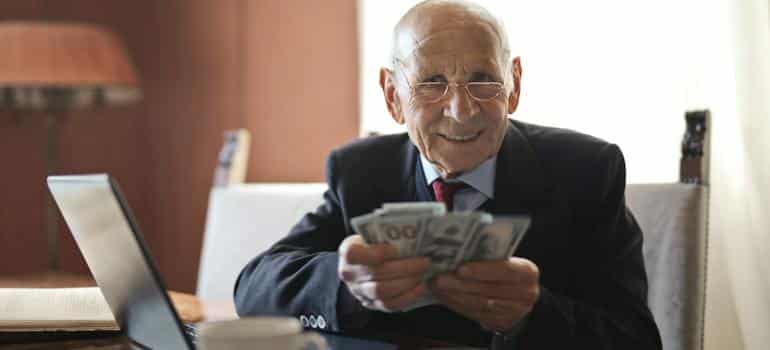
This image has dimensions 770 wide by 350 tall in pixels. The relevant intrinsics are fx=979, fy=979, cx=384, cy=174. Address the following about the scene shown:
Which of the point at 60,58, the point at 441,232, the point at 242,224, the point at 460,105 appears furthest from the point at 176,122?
the point at 441,232

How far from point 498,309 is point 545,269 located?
15.3 inches

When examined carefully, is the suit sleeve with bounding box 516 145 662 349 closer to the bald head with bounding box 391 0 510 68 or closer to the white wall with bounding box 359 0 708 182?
the bald head with bounding box 391 0 510 68

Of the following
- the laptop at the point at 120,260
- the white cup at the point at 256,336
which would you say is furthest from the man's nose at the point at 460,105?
the white cup at the point at 256,336

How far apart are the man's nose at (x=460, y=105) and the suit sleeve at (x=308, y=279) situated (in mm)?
281

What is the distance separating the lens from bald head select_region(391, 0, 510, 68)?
1511 mm

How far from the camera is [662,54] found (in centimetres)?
208

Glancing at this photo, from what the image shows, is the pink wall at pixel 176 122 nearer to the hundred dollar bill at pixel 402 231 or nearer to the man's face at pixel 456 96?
the man's face at pixel 456 96

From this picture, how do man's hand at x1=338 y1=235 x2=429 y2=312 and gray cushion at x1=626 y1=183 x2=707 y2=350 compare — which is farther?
gray cushion at x1=626 y1=183 x2=707 y2=350

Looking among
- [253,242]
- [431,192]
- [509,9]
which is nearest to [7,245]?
[253,242]

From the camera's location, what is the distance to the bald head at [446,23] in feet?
4.96

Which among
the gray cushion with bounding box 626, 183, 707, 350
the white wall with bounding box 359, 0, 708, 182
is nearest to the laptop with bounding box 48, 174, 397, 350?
the gray cushion with bounding box 626, 183, 707, 350

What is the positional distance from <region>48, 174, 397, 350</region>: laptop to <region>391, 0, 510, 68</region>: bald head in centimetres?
49

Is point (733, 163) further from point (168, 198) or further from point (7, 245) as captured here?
point (7, 245)

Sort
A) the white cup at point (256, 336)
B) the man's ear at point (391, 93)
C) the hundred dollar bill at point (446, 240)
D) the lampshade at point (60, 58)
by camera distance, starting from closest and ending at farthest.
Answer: the white cup at point (256, 336) → the hundred dollar bill at point (446, 240) → the man's ear at point (391, 93) → the lampshade at point (60, 58)
